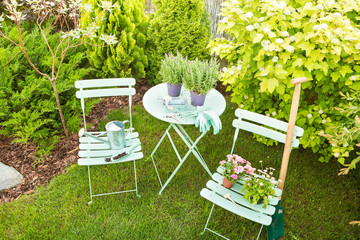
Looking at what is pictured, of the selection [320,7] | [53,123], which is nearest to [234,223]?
[320,7]

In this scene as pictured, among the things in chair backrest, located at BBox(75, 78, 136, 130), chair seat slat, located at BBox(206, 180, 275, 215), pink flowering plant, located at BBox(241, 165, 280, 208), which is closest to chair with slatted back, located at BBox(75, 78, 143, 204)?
chair backrest, located at BBox(75, 78, 136, 130)

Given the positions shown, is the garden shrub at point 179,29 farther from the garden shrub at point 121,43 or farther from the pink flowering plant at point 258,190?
the pink flowering plant at point 258,190

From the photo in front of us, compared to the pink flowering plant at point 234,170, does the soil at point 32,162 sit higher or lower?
lower

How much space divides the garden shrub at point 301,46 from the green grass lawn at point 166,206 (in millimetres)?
672

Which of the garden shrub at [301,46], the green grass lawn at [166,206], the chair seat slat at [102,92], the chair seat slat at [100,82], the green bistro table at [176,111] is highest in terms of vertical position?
the garden shrub at [301,46]

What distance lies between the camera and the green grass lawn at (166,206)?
2932 millimetres

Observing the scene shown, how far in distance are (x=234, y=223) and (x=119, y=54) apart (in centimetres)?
310

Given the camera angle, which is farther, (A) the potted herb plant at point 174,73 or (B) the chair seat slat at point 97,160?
(A) the potted herb plant at point 174,73

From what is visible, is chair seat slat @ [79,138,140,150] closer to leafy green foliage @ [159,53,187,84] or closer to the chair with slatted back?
the chair with slatted back

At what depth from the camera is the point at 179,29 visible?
455 cm

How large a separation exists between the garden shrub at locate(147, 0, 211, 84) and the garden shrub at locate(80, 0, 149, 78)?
0.24 meters

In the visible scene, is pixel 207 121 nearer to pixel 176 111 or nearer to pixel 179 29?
pixel 176 111

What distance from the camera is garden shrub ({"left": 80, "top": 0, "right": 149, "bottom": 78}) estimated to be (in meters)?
4.36

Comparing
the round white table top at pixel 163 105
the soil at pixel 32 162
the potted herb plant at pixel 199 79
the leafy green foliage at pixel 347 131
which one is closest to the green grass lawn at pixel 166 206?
the soil at pixel 32 162
